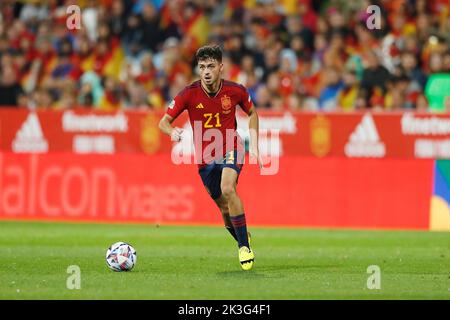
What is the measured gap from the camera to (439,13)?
75.1ft

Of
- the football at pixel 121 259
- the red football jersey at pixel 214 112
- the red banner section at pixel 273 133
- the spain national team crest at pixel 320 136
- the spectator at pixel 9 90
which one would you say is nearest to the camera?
the football at pixel 121 259

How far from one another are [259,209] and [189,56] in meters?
5.56

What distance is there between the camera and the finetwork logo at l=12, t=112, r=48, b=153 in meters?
22.1

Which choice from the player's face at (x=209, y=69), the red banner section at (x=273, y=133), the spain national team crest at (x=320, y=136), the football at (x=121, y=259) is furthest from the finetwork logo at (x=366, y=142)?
the football at (x=121, y=259)

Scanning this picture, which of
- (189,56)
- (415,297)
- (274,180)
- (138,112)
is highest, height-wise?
(189,56)

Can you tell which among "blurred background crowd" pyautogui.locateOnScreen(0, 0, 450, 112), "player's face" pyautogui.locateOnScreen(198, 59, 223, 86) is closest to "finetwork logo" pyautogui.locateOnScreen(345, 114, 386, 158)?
"blurred background crowd" pyautogui.locateOnScreen(0, 0, 450, 112)

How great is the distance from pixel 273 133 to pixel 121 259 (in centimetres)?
845

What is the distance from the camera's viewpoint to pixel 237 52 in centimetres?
2348

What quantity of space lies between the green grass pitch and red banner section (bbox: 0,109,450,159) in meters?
1.85

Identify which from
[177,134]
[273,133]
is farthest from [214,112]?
[273,133]

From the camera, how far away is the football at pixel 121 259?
12.6 m

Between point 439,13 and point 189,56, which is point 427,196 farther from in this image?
point 189,56

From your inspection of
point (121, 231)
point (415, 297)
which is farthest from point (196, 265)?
point (121, 231)

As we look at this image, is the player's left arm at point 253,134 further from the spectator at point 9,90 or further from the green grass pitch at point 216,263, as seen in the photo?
the spectator at point 9,90
